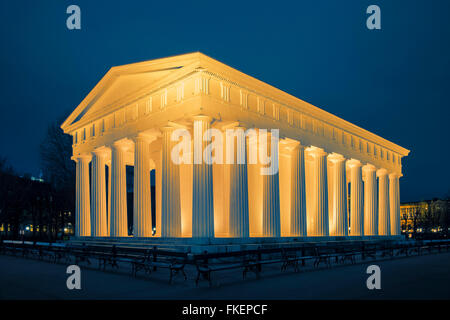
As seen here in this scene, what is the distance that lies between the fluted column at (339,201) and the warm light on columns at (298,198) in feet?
20.3

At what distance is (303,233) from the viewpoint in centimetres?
2764

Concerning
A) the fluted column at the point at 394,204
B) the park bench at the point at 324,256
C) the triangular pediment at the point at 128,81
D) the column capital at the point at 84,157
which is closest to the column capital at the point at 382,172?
the fluted column at the point at 394,204

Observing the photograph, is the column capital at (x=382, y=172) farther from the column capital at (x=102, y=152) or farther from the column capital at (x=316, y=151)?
the column capital at (x=102, y=152)

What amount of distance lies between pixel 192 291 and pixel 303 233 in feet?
58.4

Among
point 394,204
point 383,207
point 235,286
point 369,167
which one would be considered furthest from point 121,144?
point 394,204

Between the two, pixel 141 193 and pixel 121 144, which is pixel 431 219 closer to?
pixel 121 144

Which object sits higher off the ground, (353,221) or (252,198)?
(252,198)

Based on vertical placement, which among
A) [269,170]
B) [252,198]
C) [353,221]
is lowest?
[353,221]

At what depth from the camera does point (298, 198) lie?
1108 inches

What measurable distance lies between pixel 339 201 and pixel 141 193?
17280 millimetres

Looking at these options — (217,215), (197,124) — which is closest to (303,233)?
(217,215)
